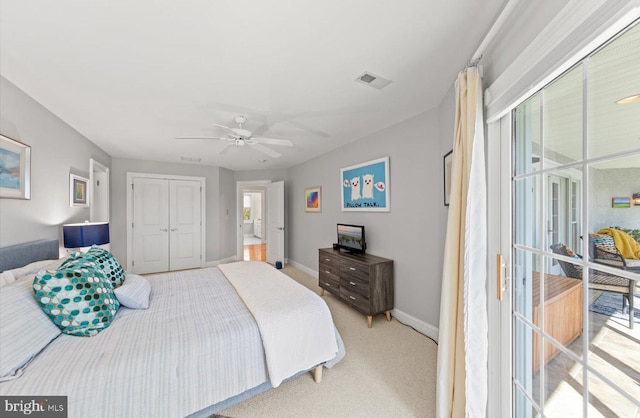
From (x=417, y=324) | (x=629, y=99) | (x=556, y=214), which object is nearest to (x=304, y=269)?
(x=417, y=324)

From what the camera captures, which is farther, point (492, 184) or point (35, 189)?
point (35, 189)

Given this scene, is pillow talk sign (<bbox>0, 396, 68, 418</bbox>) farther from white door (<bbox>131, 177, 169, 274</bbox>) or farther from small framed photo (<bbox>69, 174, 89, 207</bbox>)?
white door (<bbox>131, 177, 169, 274</bbox>)

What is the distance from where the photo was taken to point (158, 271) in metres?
5.06

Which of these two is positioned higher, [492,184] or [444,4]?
[444,4]

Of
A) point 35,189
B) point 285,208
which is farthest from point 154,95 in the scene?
point 285,208

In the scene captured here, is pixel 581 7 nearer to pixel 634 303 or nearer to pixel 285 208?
pixel 634 303

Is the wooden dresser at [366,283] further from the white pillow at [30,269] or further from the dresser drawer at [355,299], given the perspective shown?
the white pillow at [30,269]

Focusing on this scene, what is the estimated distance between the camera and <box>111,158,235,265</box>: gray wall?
4.66m

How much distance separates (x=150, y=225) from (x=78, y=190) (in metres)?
2.13

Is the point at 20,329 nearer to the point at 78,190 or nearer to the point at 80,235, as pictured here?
the point at 80,235

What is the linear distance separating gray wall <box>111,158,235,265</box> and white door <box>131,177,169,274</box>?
0.19 meters

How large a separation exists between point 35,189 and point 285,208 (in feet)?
12.8

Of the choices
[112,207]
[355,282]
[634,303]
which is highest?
[112,207]

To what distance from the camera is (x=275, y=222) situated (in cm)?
571
